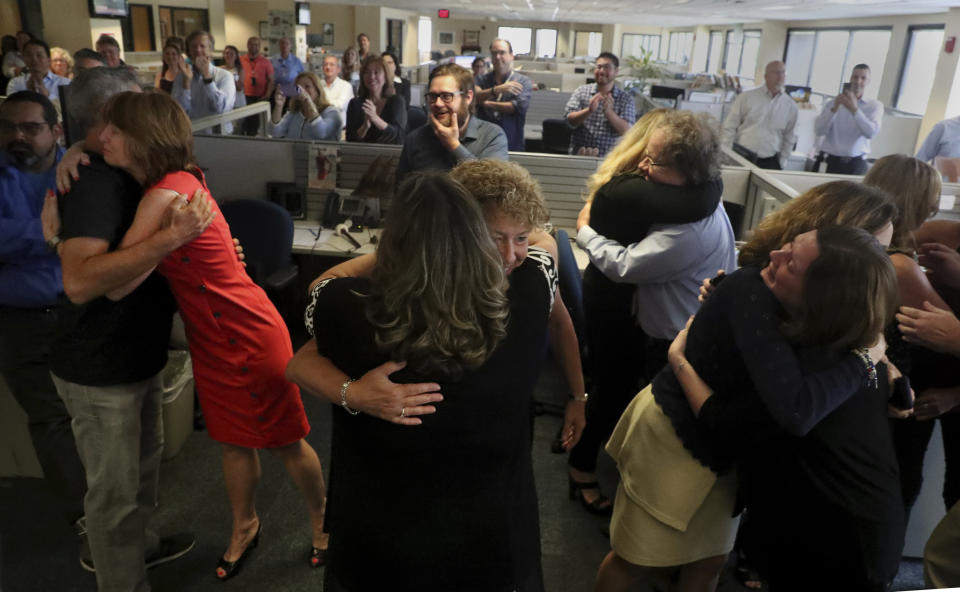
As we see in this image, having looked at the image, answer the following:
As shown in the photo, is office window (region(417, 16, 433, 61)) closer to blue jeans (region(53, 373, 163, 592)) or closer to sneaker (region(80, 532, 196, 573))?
sneaker (region(80, 532, 196, 573))

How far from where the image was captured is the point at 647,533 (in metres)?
1.41

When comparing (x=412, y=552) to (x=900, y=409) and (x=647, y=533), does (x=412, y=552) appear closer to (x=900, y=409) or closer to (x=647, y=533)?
(x=647, y=533)

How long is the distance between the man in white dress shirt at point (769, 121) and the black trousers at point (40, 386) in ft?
15.8

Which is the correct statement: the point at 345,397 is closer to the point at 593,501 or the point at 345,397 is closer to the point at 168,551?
the point at 168,551

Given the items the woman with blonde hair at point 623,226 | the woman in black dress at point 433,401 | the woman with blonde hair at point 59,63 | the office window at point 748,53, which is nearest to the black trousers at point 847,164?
the woman with blonde hair at point 623,226

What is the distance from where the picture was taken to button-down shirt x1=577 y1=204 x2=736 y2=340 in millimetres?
1752

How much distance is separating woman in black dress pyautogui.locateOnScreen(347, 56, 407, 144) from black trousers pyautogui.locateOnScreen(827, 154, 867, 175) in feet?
11.7

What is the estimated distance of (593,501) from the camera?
2.27m

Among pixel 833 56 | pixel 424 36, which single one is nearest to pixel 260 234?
pixel 833 56

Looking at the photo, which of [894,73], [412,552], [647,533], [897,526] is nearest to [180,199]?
[412,552]

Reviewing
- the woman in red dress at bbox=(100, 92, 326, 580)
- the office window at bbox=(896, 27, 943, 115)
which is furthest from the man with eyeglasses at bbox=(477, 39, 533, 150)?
the office window at bbox=(896, 27, 943, 115)

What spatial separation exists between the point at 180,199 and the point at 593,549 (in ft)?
5.27

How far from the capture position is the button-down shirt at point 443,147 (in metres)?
2.45

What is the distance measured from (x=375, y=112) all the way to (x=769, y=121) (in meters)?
3.16
